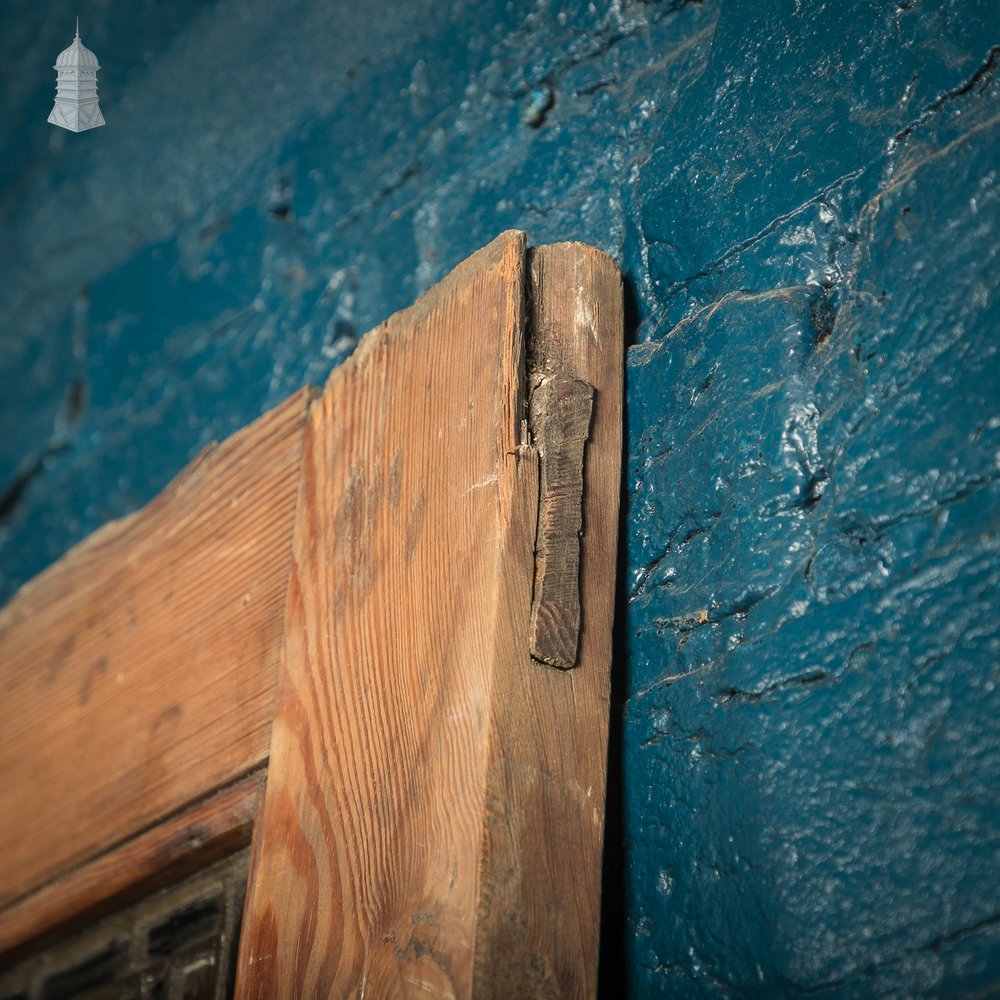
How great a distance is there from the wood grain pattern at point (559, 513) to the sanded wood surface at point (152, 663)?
1.07 feet

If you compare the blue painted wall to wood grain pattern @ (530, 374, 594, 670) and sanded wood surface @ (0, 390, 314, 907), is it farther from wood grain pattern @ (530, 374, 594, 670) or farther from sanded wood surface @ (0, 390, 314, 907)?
sanded wood surface @ (0, 390, 314, 907)

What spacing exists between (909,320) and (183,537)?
806 mm

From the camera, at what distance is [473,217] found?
1.20 meters

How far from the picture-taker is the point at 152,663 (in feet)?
3.82

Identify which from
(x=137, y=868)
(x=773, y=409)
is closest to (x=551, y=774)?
(x=773, y=409)

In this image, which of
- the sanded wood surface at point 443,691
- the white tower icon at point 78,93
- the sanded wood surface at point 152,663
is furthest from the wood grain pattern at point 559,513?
the white tower icon at point 78,93

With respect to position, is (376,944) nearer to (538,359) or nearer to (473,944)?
(473,944)

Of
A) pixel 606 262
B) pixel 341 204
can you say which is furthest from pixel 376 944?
pixel 341 204

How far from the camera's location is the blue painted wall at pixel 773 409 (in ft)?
2.30

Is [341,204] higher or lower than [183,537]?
higher

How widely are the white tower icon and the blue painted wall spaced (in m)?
0.72

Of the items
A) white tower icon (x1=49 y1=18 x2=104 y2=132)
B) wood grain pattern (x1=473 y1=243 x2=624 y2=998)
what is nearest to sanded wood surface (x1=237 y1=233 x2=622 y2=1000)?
wood grain pattern (x1=473 y1=243 x2=624 y2=998)

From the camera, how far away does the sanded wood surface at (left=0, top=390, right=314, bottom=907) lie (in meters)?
1.03

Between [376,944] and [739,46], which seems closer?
[376,944]
